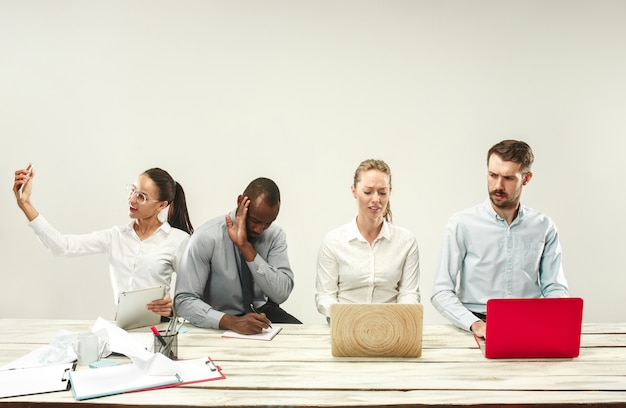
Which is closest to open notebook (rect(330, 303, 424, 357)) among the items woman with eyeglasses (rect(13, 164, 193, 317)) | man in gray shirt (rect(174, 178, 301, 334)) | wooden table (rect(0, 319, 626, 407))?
wooden table (rect(0, 319, 626, 407))

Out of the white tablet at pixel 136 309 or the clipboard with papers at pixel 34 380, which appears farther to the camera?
the white tablet at pixel 136 309

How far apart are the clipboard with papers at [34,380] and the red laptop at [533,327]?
1457 mm

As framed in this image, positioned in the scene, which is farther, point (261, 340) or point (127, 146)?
point (127, 146)

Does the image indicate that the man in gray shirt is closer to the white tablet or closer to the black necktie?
the black necktie

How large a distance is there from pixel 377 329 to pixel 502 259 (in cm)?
97

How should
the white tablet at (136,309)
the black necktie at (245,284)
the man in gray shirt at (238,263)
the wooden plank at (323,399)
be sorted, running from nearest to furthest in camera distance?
the wooden plank at (323,399), the white tablet at (136,309), the man in gray shirt at (238,263), the black necktie at (245,284)

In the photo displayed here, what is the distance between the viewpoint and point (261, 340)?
6.83 ft

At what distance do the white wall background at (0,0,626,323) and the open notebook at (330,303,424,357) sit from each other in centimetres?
202

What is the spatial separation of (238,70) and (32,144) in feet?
5.39

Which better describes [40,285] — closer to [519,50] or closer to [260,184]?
[260,184]

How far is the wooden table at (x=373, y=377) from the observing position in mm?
1515

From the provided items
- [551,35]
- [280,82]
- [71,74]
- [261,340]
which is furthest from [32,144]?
[551,35]

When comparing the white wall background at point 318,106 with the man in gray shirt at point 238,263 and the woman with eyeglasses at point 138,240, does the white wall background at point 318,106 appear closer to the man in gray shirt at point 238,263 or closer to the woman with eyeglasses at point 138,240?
the woman with eyeglasses at point 138,240

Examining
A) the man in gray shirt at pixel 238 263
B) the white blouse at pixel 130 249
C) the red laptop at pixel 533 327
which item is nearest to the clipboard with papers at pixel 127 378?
the man in gray shirt at pixel 238 263
